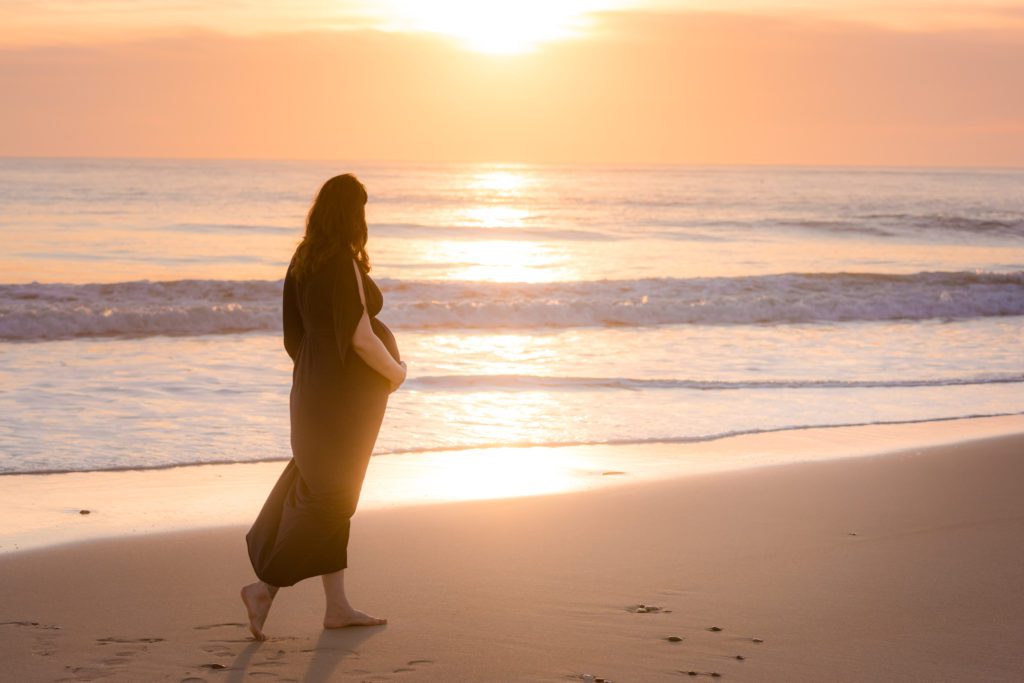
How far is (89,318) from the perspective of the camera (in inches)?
666

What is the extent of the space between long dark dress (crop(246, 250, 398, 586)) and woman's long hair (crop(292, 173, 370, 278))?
0.13ft

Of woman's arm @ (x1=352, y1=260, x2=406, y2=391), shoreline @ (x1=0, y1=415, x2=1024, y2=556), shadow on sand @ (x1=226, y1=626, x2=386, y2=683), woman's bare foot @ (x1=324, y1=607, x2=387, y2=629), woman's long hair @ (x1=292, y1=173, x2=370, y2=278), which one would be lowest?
shadow on sand @ (x1=226, y1=626, x2=386, y2=683)

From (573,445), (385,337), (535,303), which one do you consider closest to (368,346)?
(385,337)

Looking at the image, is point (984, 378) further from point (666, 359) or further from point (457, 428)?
point (457, 428)

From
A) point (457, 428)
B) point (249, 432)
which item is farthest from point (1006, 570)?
point (249, 432)

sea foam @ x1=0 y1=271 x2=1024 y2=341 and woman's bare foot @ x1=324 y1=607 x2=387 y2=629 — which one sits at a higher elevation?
sea foam @ x1=0 y1=271 x2=1024 y2=341

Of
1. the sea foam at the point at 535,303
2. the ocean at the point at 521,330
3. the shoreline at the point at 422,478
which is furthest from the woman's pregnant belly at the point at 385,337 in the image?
the sea foam at the point at 535,303

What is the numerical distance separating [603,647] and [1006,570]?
2099 mm

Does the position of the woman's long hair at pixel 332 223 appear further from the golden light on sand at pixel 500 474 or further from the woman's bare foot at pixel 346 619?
the golden light on sand at pixel 500 474

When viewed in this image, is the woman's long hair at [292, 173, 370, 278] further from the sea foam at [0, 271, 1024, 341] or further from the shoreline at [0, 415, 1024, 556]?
the sea foam at [0, 271, 1024, 341]

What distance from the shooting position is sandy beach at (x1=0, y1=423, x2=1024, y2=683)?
4125 millimetres

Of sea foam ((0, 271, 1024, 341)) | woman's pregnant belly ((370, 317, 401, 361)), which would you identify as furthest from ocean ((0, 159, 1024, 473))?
woman's pregnant belly ((370, 317, 401, 361))

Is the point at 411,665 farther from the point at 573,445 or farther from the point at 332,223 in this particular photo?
the point at 573,445

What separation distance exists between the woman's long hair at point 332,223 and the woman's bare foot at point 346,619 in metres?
1.27
